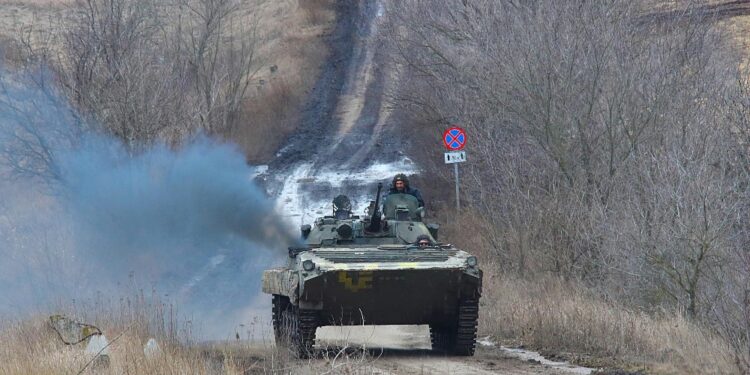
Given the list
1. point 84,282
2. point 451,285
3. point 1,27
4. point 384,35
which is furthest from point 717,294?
point 1,27

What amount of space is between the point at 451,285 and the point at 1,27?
1643 inches

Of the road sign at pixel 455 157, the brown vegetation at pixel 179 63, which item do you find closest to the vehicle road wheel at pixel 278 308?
the road sign at pixel 455 157

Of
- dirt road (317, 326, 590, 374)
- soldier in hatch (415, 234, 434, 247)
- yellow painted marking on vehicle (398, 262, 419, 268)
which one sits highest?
soldier in hatch (415, 234, 434, 247)

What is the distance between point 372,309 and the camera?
49.1ft

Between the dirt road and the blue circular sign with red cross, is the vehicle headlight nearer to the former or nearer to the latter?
the dirt road

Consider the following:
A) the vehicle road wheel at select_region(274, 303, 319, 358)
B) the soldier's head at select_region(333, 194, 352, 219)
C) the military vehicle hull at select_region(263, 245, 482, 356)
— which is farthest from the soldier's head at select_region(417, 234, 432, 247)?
the vehicle road wheel at select_region(274, 303, 319, 358)

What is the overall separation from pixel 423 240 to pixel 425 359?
192cm

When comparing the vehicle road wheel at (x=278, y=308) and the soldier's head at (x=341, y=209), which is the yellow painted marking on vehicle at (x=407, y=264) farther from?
the soldier's head at (x=341, y=209)

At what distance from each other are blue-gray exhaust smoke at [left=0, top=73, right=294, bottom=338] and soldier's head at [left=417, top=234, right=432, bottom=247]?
5.45 meters

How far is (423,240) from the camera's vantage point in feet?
53.7

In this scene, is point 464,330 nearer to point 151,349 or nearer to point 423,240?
point 423,240

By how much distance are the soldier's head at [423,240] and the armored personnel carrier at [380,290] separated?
0.14 m

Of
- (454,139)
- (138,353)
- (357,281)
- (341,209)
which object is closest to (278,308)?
(341,209)

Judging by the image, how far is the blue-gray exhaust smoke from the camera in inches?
880
